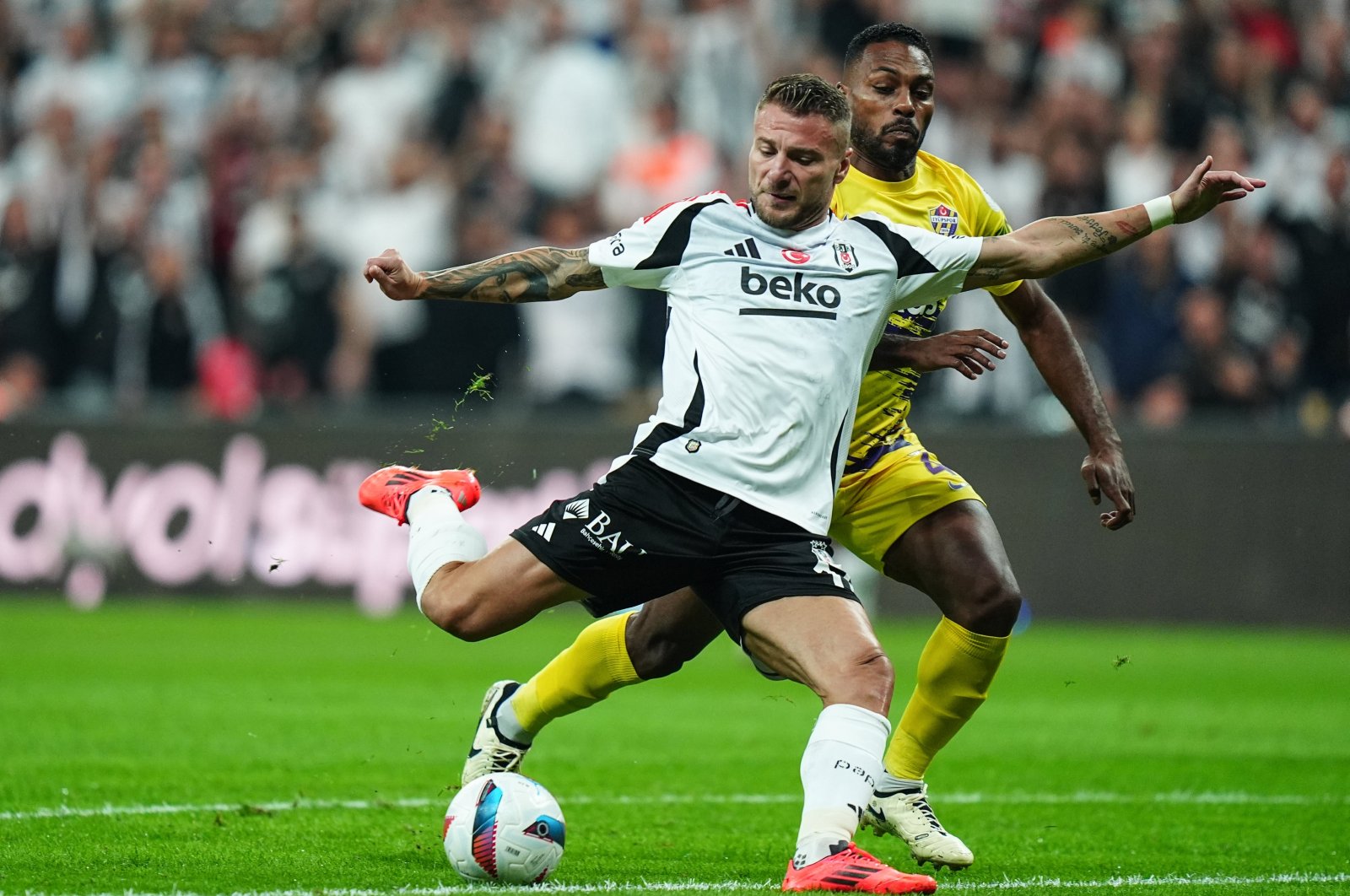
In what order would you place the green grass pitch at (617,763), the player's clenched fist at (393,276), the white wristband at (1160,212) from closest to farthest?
the player's clenched fist at (393,276)
the white wristband at (1160,212)
the green grass pitch at (617,763)

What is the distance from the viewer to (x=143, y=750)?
8.78 metres

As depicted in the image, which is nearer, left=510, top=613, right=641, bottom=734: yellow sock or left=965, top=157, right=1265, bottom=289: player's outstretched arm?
left=965, top=157, right=1265, bottom=289: player's outstretched arm

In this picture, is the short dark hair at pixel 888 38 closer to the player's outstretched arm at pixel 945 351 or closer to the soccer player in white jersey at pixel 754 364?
the soccer player in white jersey at pixel 754 364

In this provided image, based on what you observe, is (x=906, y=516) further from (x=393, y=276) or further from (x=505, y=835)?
(x=393, y=276)

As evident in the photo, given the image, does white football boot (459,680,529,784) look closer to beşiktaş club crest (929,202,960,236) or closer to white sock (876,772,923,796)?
white sock (876,772,923,796)

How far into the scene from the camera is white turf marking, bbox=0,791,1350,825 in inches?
283

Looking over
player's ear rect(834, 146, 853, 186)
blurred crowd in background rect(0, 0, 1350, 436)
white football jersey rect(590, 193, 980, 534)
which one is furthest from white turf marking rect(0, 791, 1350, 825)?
blurred crowd in background rect(0, 0, 1350, 436)

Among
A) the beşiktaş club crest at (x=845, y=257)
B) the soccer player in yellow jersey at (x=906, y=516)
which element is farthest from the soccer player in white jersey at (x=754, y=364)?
the soccer player in yellow jersey at (x=906, y=516)

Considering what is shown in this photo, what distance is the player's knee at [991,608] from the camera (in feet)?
21.8

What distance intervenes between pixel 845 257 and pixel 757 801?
2.72 m

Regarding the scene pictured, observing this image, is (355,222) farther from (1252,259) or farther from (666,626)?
(666,626)

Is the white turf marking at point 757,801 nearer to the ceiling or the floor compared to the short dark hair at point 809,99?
nearer to the floor

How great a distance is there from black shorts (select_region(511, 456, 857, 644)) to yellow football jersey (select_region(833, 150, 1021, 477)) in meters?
1.08

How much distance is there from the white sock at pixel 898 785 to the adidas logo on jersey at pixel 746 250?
1956 millimetres
